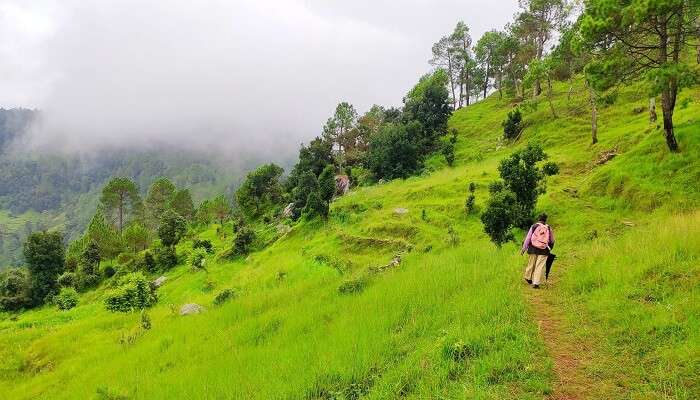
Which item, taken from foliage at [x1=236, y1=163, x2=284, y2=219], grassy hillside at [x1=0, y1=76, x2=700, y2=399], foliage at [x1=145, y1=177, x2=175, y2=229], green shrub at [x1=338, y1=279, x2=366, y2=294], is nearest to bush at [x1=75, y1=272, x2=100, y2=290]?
foliage at [x1=236, y1=163, x2=284, y2=219]

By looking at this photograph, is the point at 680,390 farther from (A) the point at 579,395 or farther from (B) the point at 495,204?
(B) the point at 495,204

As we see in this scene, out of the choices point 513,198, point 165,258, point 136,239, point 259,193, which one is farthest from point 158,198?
point 513,198

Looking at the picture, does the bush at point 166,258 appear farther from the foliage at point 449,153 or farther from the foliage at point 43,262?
the foliage at point 449,153

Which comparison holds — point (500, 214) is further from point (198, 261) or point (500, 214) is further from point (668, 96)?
point (198, 261)

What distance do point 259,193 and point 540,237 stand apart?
68528mm

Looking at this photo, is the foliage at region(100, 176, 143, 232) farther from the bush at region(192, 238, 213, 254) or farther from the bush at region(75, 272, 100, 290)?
the bush at region(192, 238, 213, 254)

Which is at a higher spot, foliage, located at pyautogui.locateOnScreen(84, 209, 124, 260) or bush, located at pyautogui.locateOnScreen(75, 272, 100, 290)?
foliage, located at pyautogui.locateOnScreen(84, 209, 124, 260)

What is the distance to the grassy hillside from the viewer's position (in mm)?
7109

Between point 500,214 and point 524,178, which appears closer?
point 500,214

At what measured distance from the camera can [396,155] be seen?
5712 centimetres

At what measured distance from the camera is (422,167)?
57.4m

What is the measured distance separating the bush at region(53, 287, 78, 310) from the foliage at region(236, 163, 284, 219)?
29.9 metres

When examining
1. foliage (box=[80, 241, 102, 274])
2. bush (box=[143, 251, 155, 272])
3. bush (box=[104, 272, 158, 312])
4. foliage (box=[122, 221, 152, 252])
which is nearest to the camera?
bush (box=[104, 272, 158, 312])

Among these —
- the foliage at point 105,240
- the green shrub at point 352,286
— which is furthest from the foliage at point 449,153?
the foliage at point 105,240
